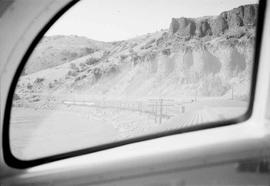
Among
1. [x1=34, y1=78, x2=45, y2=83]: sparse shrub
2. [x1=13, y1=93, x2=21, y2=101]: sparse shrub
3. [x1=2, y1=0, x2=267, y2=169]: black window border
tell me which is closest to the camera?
[x1=2, y1=0, x2=267, y2=169]: black window border

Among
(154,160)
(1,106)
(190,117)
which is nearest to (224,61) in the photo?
(190,117)

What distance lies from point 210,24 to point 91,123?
96 cm

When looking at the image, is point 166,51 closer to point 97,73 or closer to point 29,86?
point 97,73

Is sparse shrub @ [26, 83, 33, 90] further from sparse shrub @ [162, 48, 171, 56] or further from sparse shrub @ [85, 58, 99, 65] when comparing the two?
sparse shrub @ [162, 48, 171, 56]

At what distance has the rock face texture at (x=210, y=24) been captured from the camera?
1.81 m

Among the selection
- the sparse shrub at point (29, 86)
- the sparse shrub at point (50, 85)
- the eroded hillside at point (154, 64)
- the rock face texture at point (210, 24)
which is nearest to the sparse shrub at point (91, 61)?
the eroded hillside at point (154, 64)

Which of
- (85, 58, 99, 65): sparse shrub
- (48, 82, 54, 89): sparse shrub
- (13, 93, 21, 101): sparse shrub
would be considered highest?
(85, 58, 99, 65): sparse shrub

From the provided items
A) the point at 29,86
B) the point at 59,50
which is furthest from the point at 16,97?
the point at 59,50

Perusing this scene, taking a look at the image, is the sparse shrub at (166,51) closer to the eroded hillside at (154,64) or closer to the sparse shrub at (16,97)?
the eroded hillside at (154,64)

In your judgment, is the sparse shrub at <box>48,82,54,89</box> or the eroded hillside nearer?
the eroded hillside

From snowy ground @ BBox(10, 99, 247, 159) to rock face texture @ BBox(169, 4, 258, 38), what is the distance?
422 millimetres

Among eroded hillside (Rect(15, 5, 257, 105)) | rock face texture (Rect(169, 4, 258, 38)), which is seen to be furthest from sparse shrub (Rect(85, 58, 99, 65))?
rock face texture (Rect(169, 4, 258, 38))

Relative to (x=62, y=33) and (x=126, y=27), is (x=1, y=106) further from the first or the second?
(x=126, y=27)

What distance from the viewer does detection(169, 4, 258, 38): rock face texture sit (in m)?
1.81
